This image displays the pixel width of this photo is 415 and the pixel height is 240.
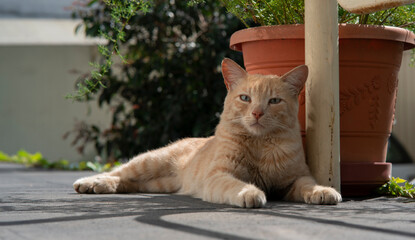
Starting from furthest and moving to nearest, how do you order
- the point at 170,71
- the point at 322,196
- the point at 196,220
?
the point at 170,71
the point at 322,196
the point at 196,220

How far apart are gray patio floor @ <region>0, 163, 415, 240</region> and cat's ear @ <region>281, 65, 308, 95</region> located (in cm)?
56

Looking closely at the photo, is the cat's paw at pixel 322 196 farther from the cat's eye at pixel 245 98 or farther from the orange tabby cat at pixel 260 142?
the cat's eye at pixel 245 98

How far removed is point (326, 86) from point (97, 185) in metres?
1.29

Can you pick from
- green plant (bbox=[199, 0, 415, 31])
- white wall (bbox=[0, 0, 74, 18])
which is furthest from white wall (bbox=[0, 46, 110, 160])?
green plant (bbox=[199, 0, 415, 31])

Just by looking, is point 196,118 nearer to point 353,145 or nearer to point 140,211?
point 353,145

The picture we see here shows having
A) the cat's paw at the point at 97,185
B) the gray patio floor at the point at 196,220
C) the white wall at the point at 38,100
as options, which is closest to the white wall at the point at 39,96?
the white wall at the point at 38,100

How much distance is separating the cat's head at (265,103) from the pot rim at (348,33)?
0.71 feet

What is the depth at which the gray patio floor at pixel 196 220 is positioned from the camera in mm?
1487

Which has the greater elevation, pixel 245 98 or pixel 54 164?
pixel 245 98

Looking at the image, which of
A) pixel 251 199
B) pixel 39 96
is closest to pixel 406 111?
pixel 251 199

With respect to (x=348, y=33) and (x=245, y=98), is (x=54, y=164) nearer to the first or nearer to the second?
(x=245, y=98)

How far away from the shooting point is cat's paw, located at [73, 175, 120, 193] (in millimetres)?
2785

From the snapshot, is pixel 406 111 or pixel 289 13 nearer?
pixel 289 13

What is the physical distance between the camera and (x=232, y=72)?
8.59 ft
